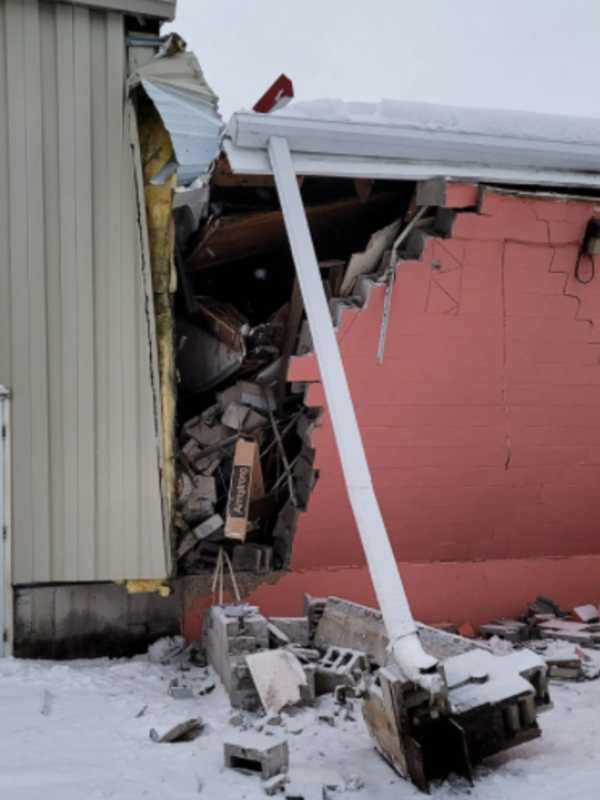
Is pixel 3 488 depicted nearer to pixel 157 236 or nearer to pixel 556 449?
pixel 157 236

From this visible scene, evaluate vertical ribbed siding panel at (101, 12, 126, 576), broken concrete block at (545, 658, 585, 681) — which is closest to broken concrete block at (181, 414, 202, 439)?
vertical ribbed siding panel at (101, 12, 126, 576)

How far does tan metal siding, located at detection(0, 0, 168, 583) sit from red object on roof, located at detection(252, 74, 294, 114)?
1290 millimetres

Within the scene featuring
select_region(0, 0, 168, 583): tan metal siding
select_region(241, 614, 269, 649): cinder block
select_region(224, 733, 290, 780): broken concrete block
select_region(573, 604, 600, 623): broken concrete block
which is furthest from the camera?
select_region(573, 604, 600, 623): broken concrete block

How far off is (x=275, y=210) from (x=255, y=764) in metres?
3.76

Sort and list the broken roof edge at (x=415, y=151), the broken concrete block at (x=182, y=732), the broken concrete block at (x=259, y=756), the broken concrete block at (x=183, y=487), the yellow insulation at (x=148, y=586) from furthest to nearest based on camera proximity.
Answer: the broken concrete block at (x=183, y=487), the yellow insulation at (x=148, y=586), the broken roof edge at (x=415, y=151), the broken concrete block at (x=182, y=732), the broken concrete block at (x=259, y=756)

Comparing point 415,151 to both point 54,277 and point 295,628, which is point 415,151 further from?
point 295,628

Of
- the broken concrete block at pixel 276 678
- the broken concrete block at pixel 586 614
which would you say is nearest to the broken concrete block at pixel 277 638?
the broken concrete block at pixel 276 678

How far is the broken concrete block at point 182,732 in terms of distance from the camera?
4.54 metres

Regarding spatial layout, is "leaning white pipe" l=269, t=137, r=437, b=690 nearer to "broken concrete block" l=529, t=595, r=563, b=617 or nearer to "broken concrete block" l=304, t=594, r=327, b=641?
"broken concrete block" l=304, t=594, r=327, b=641

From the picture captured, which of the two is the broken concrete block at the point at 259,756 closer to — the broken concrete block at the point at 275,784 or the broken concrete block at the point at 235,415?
the broken concrete block at the point at 275,784

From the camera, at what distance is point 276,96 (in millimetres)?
5066

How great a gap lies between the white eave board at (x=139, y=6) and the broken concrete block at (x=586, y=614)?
578 centimetres

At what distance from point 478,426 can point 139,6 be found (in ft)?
13.0

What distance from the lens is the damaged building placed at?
5738 mm
